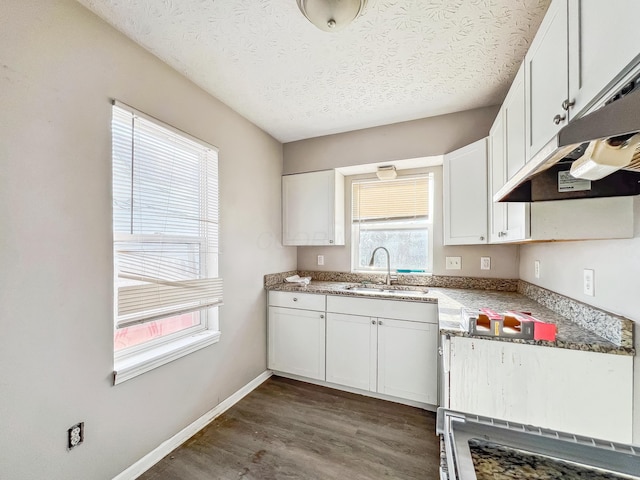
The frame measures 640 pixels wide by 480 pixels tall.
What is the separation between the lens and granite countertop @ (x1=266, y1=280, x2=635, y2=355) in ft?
3.81

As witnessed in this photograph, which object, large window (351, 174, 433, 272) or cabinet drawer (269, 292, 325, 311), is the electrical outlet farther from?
large window (351, 174, 433, 272)

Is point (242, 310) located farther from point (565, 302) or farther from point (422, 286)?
point (565, 302)

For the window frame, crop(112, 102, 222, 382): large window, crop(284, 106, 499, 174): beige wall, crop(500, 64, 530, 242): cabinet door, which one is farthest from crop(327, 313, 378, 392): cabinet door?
crop(284, 106, 499, 174): beige wall

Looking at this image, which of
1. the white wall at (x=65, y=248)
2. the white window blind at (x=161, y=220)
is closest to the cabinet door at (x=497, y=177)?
the white window blind at (x=161, y=220)

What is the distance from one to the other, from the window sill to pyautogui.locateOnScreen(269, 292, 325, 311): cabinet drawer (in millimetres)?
692

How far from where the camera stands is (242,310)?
92.6 inches

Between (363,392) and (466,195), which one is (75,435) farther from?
(466,195)

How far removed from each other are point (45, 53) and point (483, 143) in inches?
102

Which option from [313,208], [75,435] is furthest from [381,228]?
[75,435]

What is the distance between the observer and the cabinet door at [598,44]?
0.60m

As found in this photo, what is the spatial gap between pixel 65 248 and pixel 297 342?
1887 mm

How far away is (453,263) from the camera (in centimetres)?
257

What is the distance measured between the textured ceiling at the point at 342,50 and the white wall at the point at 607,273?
111 centimetres

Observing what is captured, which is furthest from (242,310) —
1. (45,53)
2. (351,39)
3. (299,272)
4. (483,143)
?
(483,143)
